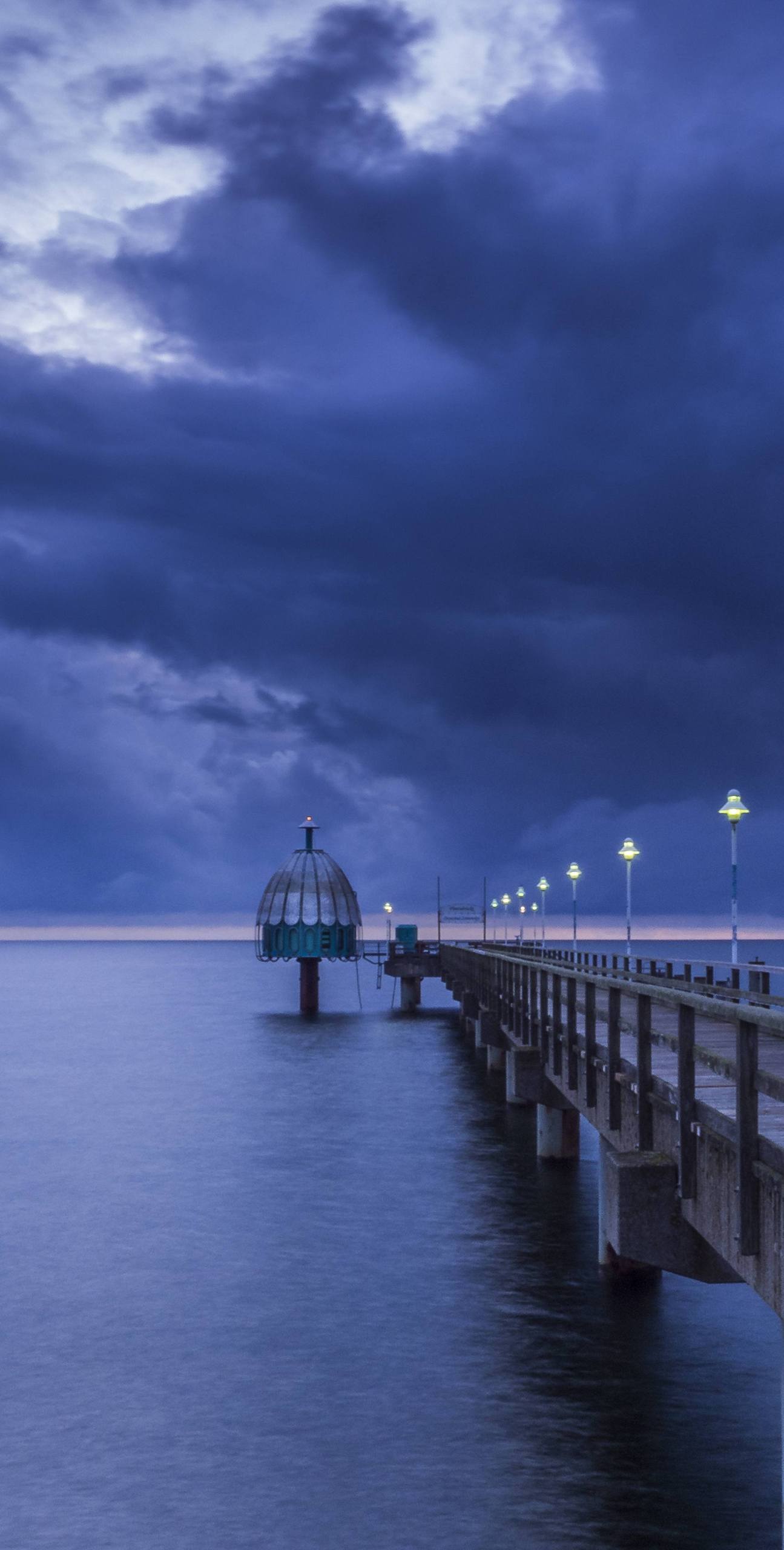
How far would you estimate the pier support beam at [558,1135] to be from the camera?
3519cm

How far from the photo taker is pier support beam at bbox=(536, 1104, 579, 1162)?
1385 inches

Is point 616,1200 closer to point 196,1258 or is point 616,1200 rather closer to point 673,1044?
point 673,1044

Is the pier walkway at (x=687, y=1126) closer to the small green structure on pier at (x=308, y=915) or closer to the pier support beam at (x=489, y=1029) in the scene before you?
the pier support beam at (x=489, y=1029)

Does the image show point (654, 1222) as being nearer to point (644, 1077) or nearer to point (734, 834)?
point (644, 1077)

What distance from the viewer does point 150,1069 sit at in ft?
238

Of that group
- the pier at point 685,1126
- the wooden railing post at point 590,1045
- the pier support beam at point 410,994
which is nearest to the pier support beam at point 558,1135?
the pier at point 685,1126

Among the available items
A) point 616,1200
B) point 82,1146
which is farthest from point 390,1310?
point 82,1146

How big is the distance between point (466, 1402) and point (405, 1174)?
19.5 meters

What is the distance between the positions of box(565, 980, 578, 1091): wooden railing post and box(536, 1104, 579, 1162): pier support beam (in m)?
12.4

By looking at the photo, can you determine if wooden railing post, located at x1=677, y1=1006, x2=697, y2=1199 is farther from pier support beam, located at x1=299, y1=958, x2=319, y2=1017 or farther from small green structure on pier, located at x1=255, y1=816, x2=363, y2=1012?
pier support beam, located at x1=299, y1=958, x2=319, y2=1017

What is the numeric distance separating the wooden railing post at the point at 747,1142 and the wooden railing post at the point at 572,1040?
10.4 meters

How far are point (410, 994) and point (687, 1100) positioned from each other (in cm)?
10255

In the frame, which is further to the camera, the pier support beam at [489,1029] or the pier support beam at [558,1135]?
the pier support beam at [489,1029]

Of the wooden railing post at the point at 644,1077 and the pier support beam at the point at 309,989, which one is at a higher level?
the wooden railing post at the point at 644,1077
